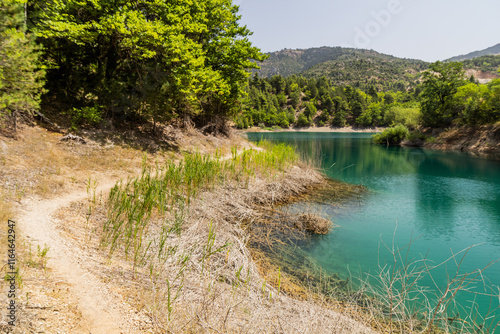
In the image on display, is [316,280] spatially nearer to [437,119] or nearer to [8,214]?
[8,214]

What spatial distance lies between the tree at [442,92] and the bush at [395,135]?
18.4 ft

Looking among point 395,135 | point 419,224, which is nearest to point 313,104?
point 395,135

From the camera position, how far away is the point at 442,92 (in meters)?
49.6

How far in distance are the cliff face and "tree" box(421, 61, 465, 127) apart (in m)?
3.26

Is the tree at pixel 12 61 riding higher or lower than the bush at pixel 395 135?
higher

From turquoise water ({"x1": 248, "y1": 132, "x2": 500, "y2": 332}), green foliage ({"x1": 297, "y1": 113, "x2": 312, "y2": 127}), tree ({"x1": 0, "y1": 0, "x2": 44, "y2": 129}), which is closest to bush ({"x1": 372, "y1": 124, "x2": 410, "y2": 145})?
turquoise water ({"x1": 248, "y1": 132, "x2": 500, "y2": 332})

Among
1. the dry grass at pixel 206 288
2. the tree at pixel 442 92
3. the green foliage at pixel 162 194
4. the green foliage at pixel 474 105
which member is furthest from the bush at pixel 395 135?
the dry grass at pixel 206 288

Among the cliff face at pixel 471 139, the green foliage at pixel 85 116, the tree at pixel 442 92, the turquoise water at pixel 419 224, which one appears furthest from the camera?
the tree at pixel 442 92

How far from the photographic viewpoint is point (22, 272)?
3.83 meters

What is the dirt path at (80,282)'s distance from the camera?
136 inches

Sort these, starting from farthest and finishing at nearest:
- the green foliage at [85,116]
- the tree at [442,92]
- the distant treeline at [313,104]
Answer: the distant treeline at [313,104]
the tree at [442,92]
the green foliage at [85,116]

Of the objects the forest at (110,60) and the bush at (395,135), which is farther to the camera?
the bush at (395,135)

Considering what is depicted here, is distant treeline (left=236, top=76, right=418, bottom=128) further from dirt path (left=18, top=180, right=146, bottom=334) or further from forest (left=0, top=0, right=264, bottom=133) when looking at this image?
dirt path (left=18, top=180, right=146, bottom=334)

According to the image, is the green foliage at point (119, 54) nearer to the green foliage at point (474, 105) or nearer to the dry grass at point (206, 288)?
the dry grass at point (206, 288)
